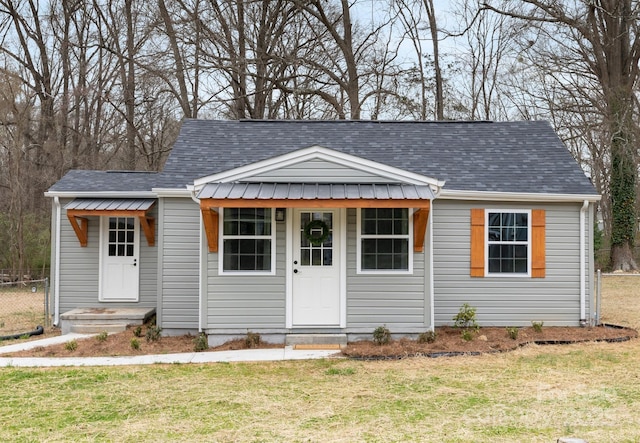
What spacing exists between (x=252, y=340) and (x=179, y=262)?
2.02m

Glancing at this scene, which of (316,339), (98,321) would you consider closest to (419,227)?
(316,339)

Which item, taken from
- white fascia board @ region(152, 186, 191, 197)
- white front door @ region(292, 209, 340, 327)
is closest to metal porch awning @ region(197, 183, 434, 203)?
white front door @ region(292, 209, 340, 327)

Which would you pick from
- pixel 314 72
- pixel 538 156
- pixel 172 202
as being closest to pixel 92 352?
pixel 172 202

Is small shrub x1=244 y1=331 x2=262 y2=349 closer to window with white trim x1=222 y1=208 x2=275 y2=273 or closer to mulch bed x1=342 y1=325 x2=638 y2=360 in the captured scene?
window with white trim x1=222 y1=208 x2=275 y2=273

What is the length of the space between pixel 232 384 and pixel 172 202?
4.10 m

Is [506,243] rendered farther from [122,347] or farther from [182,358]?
[122,347]

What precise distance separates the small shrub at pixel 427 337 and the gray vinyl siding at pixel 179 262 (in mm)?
3804

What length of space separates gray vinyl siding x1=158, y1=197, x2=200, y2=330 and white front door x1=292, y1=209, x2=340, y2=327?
6.26 ft

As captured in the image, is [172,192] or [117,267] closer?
[172,192]

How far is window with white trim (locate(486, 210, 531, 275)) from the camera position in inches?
391

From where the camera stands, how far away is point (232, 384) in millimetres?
6496

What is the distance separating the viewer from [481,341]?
8.70 meters

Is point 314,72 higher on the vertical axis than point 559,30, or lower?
lower

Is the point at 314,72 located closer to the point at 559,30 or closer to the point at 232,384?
the point at 559,30
